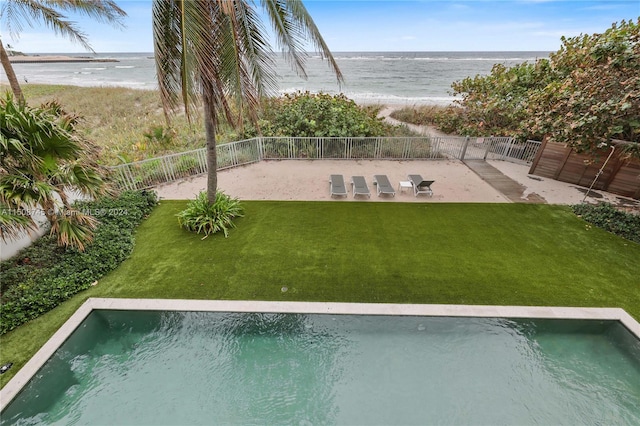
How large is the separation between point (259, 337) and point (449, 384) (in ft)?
11.2

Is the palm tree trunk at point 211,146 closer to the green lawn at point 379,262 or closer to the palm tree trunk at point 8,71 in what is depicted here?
the green lawn at point 379,262

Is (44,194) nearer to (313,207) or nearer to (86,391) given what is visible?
(86,391)

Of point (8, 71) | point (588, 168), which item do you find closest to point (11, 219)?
point (8, 71)

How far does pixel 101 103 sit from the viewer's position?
85.4 feet

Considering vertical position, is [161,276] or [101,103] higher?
[101,103]

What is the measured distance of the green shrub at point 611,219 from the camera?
7.83 m

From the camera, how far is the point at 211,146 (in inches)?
281

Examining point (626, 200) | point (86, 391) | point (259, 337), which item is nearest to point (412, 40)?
point (626, 200)

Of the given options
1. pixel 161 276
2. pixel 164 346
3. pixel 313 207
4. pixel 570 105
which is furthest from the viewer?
pixel 313 207

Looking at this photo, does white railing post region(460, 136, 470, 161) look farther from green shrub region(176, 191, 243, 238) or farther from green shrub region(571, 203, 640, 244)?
green shrub region(176, 191, 243, 238)

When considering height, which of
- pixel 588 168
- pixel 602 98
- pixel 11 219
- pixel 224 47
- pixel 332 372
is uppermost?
pixel 224 47

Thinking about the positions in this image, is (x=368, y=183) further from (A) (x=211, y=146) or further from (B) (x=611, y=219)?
(B) (x=611, y=219)

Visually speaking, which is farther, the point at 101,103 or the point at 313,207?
the point at 101,103

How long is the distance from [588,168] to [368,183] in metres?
8.65
